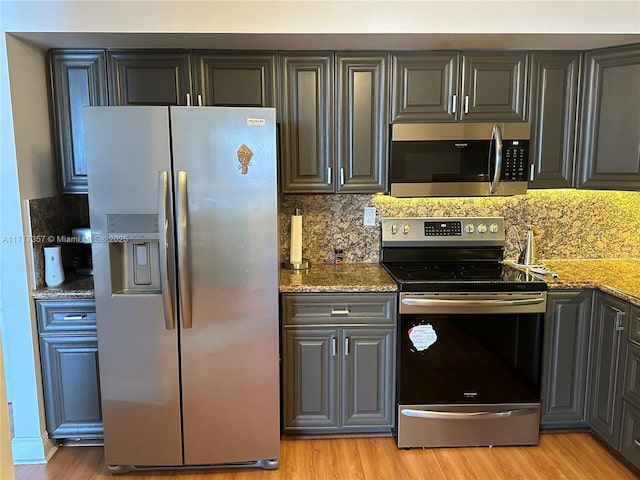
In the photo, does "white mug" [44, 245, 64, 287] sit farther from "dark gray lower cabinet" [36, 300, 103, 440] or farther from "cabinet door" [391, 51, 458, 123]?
"cabinet door" [391, 51, 458, 123]

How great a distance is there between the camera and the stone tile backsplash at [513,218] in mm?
3123

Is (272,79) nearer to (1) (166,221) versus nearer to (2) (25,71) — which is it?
(1) (166,221)

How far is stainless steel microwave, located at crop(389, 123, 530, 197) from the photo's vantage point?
8.98ft

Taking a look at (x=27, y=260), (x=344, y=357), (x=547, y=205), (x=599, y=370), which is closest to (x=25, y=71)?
(x=27, y=260)

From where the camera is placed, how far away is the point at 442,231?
3.07 m

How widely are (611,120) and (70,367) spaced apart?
127 inches

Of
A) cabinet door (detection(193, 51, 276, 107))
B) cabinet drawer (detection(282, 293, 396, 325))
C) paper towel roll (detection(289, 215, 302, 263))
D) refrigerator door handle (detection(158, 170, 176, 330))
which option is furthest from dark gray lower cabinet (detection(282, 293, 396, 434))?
cabinet door (detection(193, 51, 276, 107))

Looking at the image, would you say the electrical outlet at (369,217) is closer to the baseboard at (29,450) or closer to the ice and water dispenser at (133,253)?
the ice and water dispenser at (133,253)

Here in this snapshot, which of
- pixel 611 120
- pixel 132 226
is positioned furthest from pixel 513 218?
pixel 132 226

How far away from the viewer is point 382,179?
2828mm

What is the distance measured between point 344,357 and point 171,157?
4.42 ft

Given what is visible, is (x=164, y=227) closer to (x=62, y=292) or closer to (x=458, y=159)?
(x=62, y=292)

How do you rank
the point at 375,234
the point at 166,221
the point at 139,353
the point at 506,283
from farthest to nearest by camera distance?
1. the point at 375,234
2. the point at 506,283
3. the point at 139,353
4. the point at 166,221

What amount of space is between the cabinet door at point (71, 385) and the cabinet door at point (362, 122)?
64.7 inches
